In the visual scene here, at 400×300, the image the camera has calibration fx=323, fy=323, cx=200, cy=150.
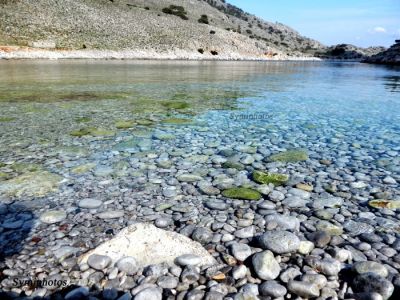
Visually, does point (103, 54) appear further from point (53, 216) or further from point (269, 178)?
point (53, 216)

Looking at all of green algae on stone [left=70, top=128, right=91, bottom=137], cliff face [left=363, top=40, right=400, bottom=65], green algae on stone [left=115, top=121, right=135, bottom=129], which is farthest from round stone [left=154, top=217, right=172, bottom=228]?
cliff face [left=363, top=40, right=400, bottom=65]

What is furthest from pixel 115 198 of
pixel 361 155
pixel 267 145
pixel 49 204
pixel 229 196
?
pixel 361 155

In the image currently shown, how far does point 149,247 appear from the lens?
3527 mm

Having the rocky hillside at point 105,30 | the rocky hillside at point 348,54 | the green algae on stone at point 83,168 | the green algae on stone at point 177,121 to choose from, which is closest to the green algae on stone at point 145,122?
the green algae on stone at point 177,121

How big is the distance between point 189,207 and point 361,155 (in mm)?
4445

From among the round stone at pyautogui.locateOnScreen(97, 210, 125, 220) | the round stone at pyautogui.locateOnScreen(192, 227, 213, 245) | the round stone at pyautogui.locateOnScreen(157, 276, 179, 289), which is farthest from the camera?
the round stone at pyautogui.locateOnScreen(97, 210, 125, 220)

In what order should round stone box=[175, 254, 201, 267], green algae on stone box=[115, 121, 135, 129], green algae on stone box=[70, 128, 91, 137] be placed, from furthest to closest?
green algae on stone box=[115, 121, 135, 129]
green algae on stone box=[70, 128, 91, 137]
round stone box=[175, 254, 201, 267]

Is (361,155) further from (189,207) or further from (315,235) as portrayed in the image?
(189,207)

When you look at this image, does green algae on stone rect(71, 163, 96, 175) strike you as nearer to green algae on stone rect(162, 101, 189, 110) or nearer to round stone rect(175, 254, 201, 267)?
round stone rect(175, 254, 201, 267)

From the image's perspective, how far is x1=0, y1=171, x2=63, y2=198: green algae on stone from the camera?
4.89m

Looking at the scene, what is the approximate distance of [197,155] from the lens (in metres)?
6.84

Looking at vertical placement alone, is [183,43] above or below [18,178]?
above

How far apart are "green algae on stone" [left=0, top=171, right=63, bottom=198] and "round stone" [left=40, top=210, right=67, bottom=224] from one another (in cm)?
69

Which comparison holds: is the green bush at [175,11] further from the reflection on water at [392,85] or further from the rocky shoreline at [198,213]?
the rocky shoreline at [198,213]
